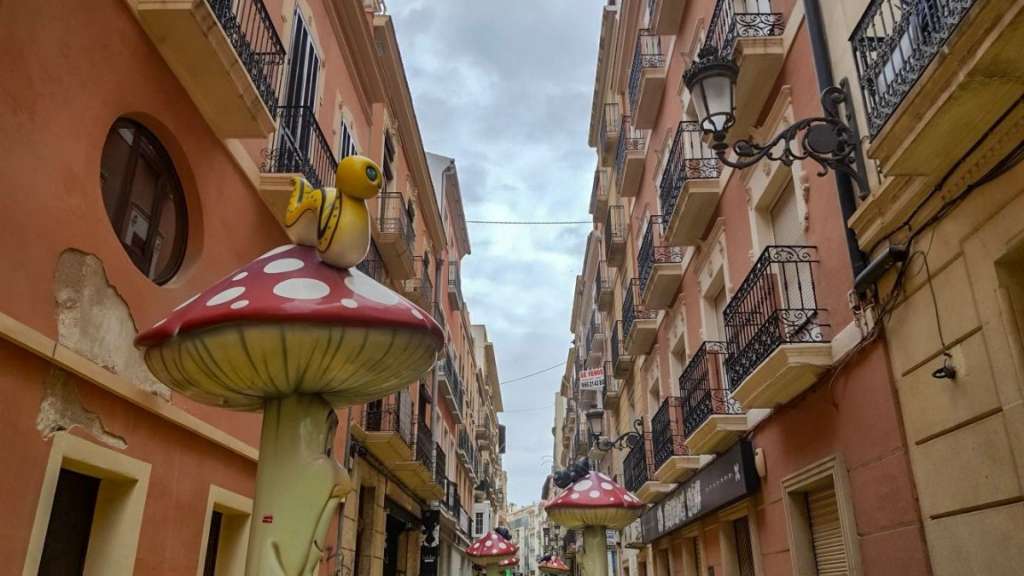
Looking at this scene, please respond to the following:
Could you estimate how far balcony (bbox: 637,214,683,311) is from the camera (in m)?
13.4

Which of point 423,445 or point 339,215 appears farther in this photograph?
point 423,445

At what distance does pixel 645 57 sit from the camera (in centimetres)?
1490

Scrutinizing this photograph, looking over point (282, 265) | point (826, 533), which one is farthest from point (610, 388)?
point (282, 265)

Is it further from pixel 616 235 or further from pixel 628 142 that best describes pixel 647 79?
pixel 616 235

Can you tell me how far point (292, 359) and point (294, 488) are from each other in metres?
0.57

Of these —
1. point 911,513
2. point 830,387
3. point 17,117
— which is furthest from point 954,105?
point 17,117

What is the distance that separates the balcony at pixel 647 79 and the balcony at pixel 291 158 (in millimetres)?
6699

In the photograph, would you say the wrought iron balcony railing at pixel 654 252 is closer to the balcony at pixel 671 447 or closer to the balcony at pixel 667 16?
the balcony at pixel 671 447

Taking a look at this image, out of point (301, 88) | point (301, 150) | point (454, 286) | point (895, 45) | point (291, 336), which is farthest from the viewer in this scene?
point (454, 286)

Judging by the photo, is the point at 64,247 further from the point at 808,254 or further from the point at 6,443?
the point at 808,254

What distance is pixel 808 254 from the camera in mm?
7430

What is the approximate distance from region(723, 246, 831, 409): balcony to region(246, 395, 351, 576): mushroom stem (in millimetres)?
4911

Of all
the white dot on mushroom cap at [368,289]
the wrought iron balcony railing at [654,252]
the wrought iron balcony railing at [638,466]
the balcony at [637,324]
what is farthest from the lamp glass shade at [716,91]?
the wrought iron balcony railing at [638,466]

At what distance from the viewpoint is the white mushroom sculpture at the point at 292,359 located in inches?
119
